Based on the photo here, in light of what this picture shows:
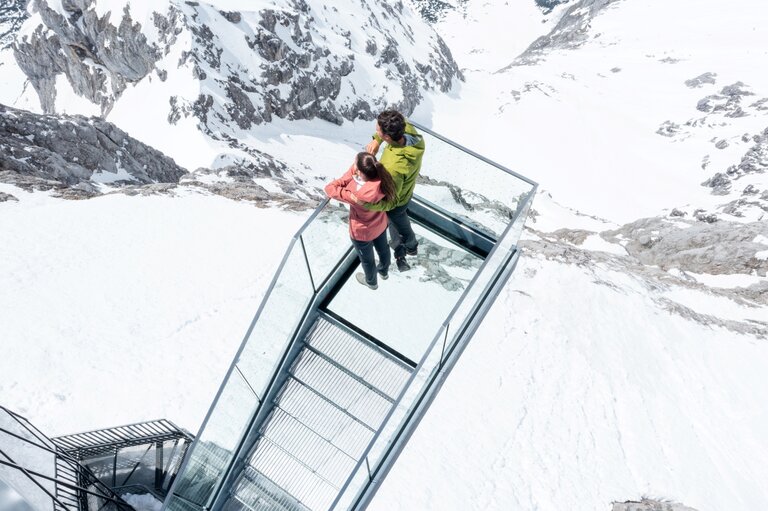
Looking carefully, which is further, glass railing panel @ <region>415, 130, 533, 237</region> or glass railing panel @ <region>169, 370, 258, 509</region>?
glass railing panel @ <region>415, 130, 533, 237</region>

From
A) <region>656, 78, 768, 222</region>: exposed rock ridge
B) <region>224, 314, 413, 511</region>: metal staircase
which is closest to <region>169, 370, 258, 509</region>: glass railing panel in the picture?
<region>224, 314, 413, 511</region>: metal staircase

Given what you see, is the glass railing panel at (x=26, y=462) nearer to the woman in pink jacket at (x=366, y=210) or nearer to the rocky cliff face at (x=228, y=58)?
the woman in pink jacket at (x=366, y=210)

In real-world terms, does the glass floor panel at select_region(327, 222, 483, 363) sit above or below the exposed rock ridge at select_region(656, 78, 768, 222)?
below

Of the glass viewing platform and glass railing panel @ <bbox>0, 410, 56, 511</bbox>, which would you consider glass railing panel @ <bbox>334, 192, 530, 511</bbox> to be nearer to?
the glass viewing platform

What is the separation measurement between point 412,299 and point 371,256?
785 millimetres

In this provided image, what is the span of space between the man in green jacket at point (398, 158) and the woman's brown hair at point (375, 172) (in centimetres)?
14

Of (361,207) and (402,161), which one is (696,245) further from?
(361,207)

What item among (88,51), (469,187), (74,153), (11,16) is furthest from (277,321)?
(11,16)

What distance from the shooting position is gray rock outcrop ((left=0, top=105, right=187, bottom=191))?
28219mm

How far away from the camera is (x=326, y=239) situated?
286 inches

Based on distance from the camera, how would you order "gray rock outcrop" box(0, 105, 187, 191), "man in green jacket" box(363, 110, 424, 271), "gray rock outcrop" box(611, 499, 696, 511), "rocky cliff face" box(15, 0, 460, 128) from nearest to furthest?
"man in green jacket" box(363, 110, 424, 271), "gray rock outcrop" box(611, 499, 696, 511), "gray rock outcrop" box(0, 105, 187, 191), "rocky cliff face" box(15, 0, 460, 128)

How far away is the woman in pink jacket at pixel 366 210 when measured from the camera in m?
6.44

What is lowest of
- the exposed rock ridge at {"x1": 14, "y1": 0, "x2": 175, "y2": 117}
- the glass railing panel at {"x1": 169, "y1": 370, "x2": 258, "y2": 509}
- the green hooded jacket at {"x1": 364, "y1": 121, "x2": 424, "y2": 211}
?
the glass railing panel at {"x1": 169, "y1": 370, "x2": 258, "y2": 509}

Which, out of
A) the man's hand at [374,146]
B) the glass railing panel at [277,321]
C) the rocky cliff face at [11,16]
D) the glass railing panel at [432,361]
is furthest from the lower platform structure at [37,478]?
the rocky cliff face at [11,16]
